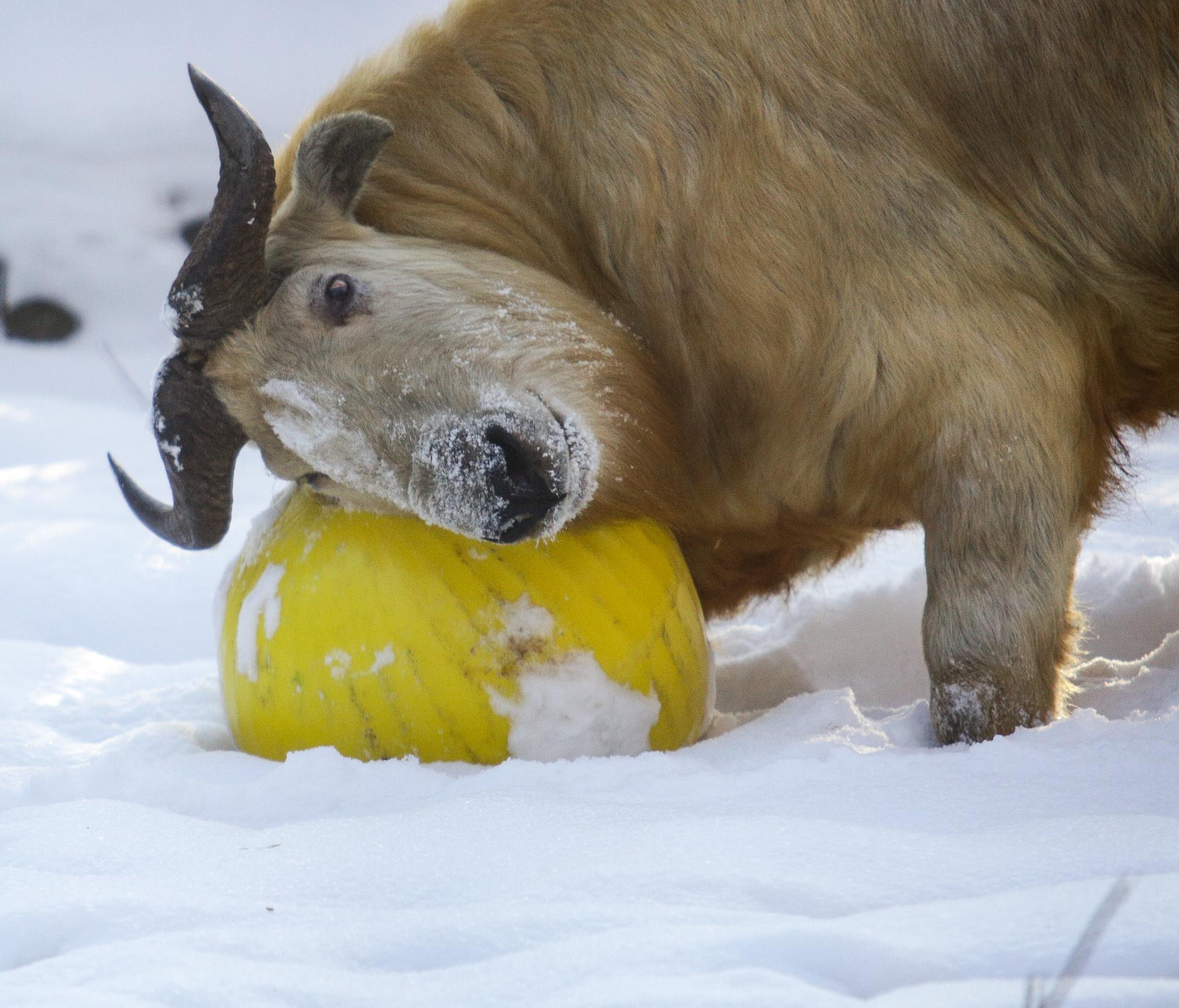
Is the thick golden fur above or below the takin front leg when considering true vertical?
above

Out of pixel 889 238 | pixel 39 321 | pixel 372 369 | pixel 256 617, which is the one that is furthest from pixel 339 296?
pixel 39 321

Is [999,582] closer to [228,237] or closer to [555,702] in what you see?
[555,702]

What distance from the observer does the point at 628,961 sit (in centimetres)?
134

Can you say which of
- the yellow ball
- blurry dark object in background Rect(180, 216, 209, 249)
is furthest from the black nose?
blurry dark object in background Rect(180, 216, 209, 249)

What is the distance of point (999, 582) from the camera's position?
250 centimetres

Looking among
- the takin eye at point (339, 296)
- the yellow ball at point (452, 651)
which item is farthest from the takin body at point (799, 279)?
the yellow ball at point (452, 651)

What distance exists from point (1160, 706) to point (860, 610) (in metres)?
1.21

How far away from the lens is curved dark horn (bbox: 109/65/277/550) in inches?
96.0

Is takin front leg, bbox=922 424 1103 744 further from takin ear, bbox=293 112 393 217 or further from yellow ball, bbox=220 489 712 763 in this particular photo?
takin ear, bbox=293 112 393 217

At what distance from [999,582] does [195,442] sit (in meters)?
1.68

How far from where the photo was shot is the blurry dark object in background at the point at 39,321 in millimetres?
7645

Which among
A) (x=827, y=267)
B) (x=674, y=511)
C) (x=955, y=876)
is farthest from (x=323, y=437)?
(x=955, y=876)

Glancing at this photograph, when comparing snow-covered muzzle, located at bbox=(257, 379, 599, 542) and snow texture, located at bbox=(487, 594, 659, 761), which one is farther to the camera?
snow texture, located at bbox=(487, 594, 659, 761)

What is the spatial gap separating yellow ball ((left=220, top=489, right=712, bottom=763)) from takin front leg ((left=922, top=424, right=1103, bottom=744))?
0.55 m
